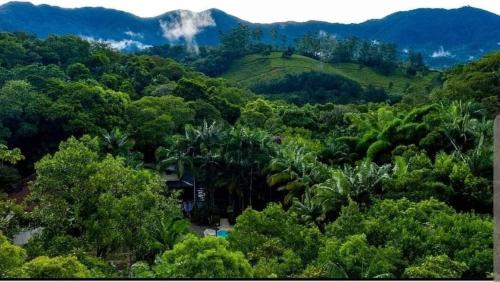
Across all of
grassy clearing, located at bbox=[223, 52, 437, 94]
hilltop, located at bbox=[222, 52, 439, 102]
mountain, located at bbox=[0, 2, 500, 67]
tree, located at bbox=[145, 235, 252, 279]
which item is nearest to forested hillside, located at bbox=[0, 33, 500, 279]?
tree, located at bbox=[145, 235, 252, 279]

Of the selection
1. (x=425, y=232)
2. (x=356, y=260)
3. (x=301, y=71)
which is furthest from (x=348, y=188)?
(x=301, y=71)

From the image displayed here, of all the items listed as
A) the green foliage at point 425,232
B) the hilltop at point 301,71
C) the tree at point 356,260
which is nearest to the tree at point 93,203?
the tree at point 356,260

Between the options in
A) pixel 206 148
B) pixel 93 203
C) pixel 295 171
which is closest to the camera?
pixel 93 203

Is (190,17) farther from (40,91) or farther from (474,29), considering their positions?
(40,91)

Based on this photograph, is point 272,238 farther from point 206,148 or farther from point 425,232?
point 206,148

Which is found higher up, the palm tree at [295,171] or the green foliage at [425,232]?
the green foliage at [425,232]

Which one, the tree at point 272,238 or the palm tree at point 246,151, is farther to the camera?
the palm tree at point 246,151

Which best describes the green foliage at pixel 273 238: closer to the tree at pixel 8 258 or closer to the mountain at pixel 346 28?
the tree at pixel 8 258
